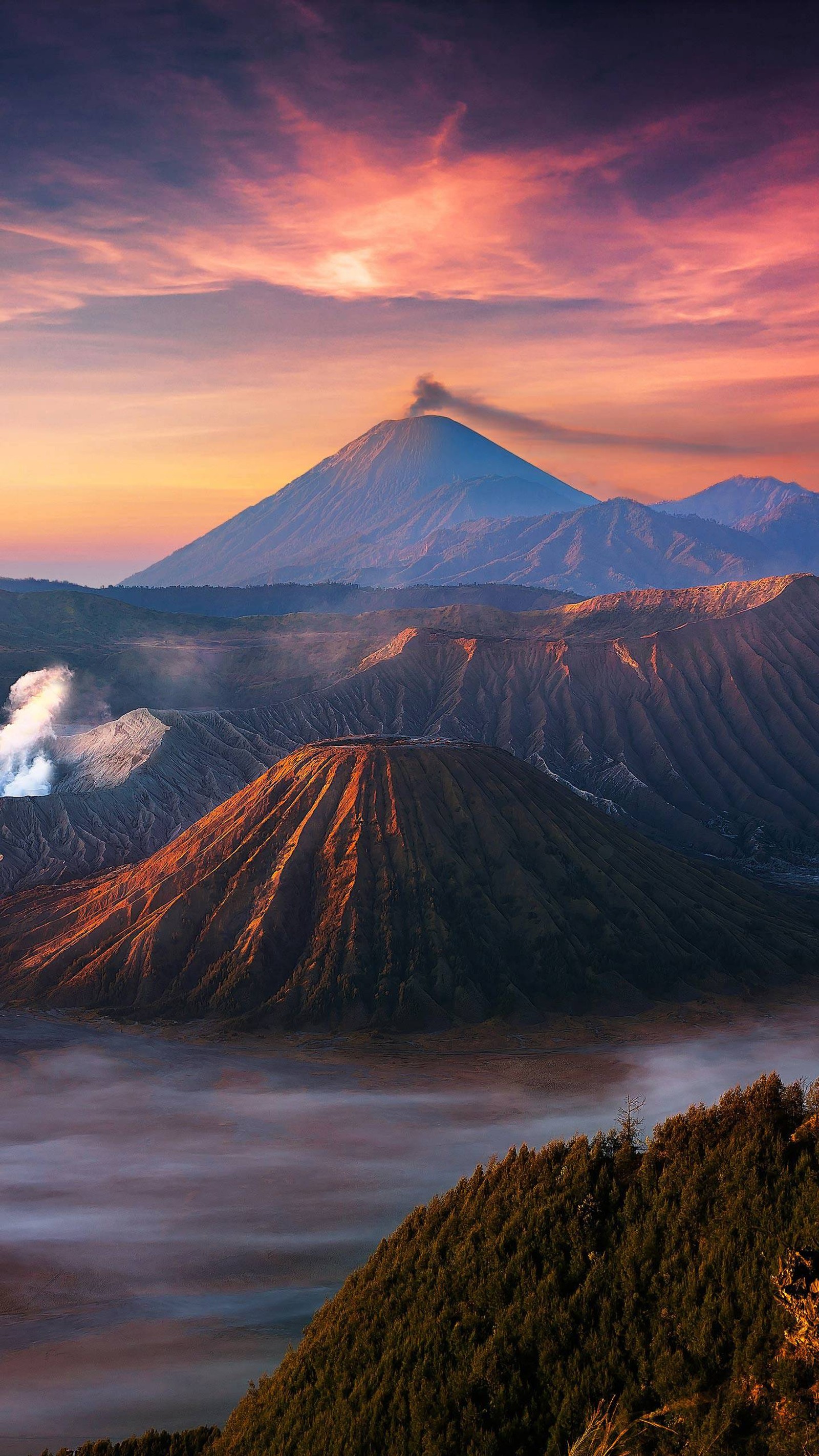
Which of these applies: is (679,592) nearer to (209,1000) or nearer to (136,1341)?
(209,1000)

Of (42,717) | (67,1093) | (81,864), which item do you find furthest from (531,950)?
(42,717)

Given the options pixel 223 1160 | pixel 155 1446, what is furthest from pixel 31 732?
pixel 155 1446

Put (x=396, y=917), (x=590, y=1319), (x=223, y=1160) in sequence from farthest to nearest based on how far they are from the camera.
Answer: (x=396, y=917) → (x=223, y=1160) → (x=590, y=1319)

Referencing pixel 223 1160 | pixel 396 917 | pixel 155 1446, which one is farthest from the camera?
pixel 396 917

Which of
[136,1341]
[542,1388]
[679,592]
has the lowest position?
[136,1341]

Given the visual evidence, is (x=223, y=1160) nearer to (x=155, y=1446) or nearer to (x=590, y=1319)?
(x=155, y=1446)

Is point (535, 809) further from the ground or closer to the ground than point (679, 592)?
closer to the ground

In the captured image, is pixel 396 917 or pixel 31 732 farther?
pixel 31 732
